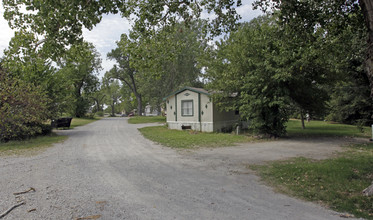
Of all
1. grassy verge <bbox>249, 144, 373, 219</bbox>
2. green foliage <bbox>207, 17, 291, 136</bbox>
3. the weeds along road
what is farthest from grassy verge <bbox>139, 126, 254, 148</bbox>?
grassy verge <bbox>249, 144, 373, 219</bbox>

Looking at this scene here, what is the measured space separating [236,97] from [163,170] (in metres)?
9.34

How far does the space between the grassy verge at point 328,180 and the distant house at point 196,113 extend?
8978 mm

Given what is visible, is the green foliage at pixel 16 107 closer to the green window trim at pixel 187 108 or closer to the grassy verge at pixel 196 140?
the grassy verge at pixel 196 140

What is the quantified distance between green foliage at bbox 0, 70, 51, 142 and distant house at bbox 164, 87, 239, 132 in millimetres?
8786

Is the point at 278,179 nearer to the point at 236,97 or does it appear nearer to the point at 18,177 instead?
the point at 18,177

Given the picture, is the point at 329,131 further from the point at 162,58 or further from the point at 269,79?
the point at 162,58

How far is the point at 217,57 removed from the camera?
16.1m

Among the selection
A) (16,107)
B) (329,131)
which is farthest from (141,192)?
(329,131)

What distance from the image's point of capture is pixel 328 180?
519 centimetres

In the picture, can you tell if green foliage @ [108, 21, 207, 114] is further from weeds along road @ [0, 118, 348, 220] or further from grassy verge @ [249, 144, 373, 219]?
grassy verge @ [249, 144, 373, 219]

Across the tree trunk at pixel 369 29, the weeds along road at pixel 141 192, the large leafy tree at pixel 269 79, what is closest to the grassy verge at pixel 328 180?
the weeds along road at pixel 141 192

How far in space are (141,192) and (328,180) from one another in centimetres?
388

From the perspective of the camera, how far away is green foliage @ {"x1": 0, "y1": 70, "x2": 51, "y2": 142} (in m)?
10.6

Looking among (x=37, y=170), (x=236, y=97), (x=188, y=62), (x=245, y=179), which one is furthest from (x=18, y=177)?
(x=188, y=62)
